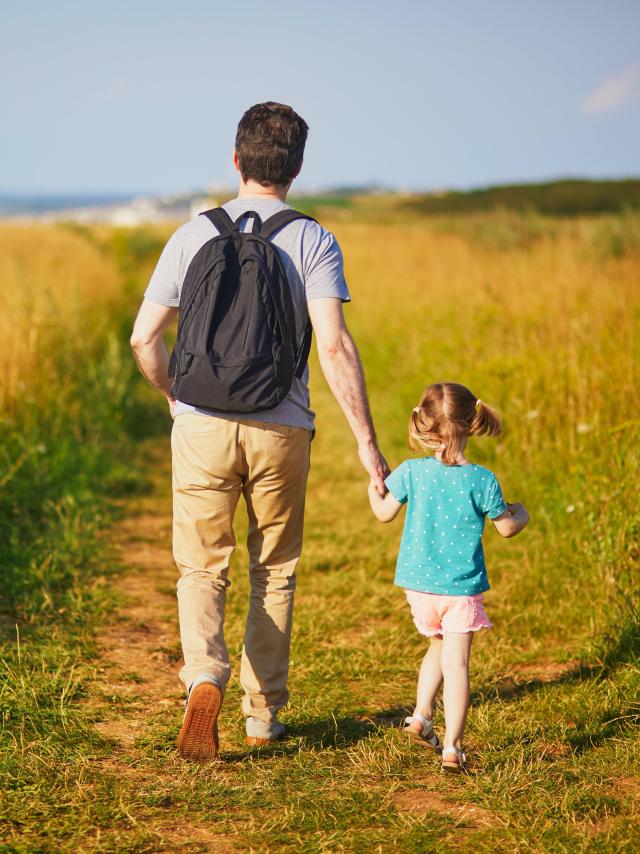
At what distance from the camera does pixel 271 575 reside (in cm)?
339

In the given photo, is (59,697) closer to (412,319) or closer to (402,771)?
(402,771)

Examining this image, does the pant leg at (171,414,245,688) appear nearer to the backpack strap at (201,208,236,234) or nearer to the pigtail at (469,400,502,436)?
the backpack strap at (201,208,236,234)

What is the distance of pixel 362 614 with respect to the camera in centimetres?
496

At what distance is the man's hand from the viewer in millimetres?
3178

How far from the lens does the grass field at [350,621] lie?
278cm

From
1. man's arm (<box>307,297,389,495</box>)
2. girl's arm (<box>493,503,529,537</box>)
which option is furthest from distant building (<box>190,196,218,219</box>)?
girl's arm (<box>493,503,529,537</box>)

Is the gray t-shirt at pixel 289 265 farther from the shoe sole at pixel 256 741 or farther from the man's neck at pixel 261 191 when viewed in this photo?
the shoe sole at pixel 256 741

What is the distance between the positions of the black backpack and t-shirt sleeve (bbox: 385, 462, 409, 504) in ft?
1.47

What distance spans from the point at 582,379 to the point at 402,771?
331cm

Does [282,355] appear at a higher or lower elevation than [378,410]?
higher

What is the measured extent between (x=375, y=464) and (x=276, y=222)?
847mm

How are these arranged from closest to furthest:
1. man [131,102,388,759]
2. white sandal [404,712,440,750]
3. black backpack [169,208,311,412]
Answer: black backpack [169,208,311,412]
man [131,102,388,759]
white sandal [404,712,440,750]

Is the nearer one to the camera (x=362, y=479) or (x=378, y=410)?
(x=362, y=479)

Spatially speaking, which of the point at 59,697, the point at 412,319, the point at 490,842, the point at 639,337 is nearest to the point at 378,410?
the point at 412,319
